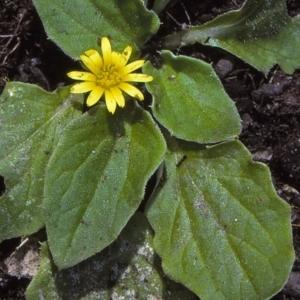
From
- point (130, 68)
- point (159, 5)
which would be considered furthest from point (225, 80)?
point (130, 68)

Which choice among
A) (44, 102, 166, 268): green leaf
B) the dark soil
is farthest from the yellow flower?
the dark soil

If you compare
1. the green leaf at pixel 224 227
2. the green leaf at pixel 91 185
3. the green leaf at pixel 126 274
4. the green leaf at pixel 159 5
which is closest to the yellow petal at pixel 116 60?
the green leaf at pixel 91 185

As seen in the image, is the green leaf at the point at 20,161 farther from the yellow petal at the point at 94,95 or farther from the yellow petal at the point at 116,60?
the yellow petal at the point at 116,60

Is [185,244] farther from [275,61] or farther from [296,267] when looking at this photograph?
[275,61]

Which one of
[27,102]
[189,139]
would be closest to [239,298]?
[189,139]

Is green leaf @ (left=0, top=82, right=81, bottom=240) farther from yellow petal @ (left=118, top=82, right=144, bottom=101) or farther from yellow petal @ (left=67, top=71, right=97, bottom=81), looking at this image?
yellow petal @ (left=118, top=82, right=144, bottom=101)

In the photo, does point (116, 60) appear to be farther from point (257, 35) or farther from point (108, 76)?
point (257, 35)
